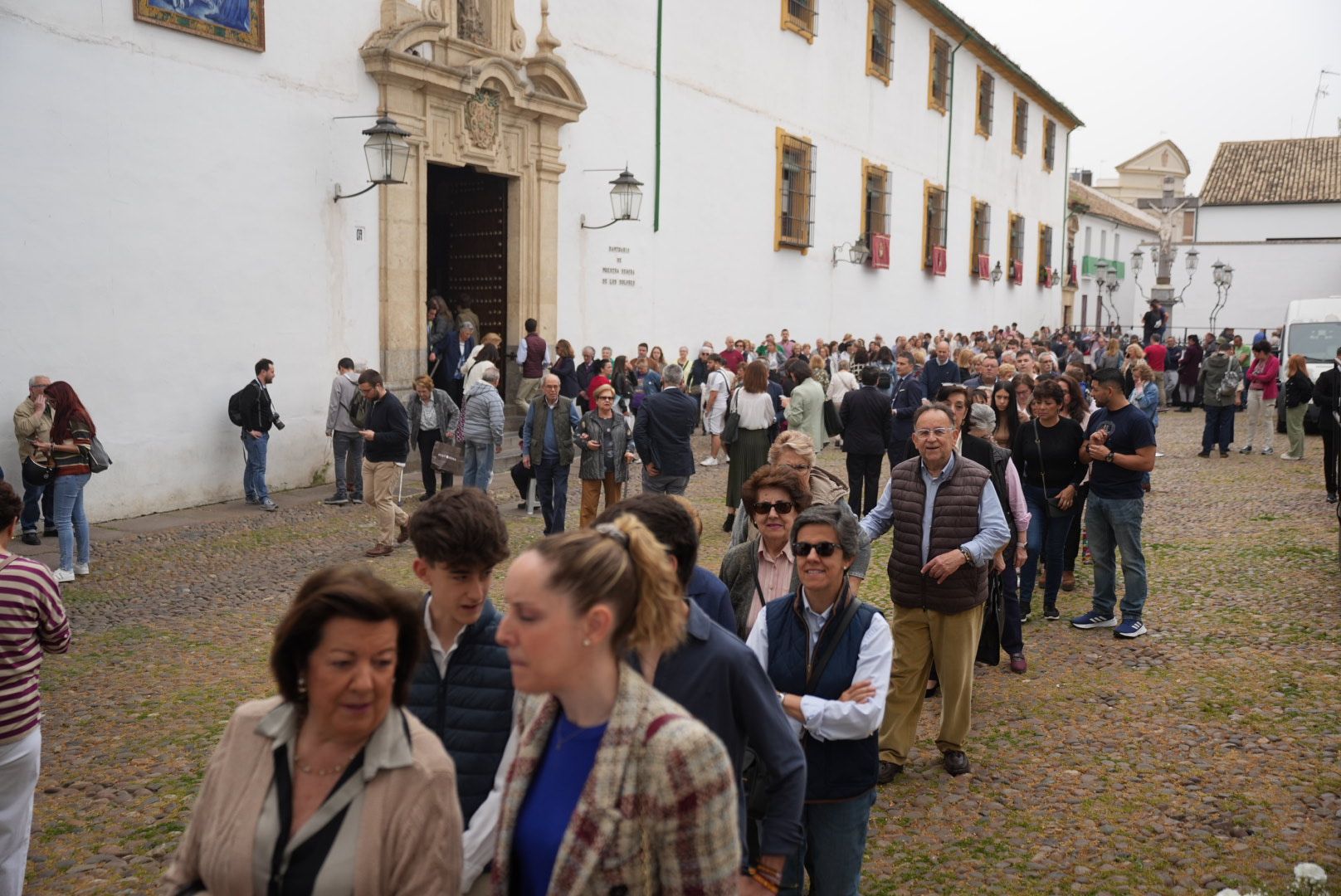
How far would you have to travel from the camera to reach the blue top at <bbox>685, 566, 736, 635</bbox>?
130 inches

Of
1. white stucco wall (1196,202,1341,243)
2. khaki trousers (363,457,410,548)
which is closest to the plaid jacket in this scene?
khaki trousers (363,457,410,548)

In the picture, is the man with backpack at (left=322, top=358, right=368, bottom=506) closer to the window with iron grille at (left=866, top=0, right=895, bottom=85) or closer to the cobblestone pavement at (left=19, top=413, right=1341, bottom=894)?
the cobblestone pavement at (left=19, top=413, right=1341, bottom=894)

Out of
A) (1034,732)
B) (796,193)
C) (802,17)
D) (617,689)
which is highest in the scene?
(802,17)

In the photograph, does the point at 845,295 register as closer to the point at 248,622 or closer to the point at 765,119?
the point at 765,119

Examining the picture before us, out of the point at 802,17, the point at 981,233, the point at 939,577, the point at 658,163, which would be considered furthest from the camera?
the point at 981,233

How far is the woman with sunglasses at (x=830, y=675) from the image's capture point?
132 inches

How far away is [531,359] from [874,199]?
14390 millimetres

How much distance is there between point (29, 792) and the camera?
12.7 ft

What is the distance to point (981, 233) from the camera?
34125 mm

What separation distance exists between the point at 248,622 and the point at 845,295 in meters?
19.8

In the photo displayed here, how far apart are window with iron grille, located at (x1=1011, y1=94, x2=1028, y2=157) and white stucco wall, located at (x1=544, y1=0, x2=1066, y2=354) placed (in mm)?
4941

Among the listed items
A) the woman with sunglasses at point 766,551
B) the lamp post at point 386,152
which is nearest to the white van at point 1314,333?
the lamp post at point 386,152

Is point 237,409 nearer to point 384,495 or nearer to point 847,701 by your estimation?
point 384,495

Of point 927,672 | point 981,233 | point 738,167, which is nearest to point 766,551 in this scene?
point 927,672
